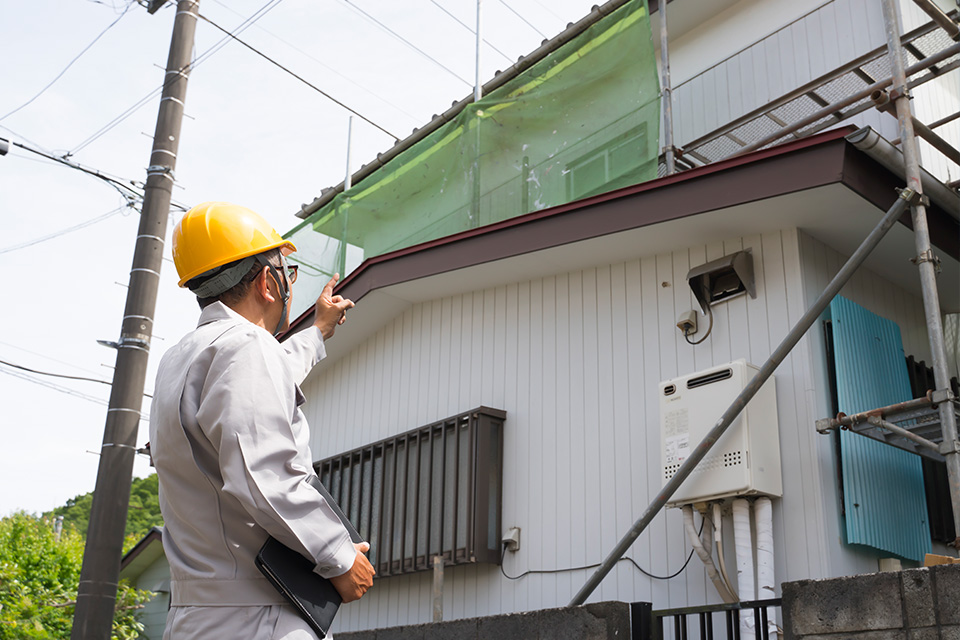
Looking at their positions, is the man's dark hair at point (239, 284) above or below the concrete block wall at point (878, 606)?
above

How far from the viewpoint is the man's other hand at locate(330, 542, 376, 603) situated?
A: 1953 millimetres

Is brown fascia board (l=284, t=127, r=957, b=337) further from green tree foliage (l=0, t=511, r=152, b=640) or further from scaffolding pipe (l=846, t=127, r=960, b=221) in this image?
green tree foliage (l=0, t=511, r=152, b=640)

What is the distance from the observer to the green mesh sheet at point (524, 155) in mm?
6480

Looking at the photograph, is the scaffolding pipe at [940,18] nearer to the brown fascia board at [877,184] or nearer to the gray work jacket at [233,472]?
the brown fascia board at [877,184]

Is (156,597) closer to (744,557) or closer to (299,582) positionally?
(744,557)

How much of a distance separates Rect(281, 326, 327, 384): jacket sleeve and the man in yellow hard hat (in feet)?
1.29

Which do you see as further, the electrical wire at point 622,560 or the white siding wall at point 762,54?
the white siding wall at point 762,54

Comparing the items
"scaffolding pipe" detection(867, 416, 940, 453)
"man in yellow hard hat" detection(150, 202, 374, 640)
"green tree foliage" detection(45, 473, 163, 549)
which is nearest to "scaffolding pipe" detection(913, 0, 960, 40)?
"scaffolding pipe" detection(867, 416, 940, 453)

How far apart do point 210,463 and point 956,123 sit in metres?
6.99

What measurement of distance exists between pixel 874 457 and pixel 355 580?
13.8ft

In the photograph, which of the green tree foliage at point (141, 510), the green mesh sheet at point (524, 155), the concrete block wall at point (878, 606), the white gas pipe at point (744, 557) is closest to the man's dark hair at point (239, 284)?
the concrete block wall at point (878, 606)

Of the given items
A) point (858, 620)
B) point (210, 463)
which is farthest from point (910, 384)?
A: point (210, 463)

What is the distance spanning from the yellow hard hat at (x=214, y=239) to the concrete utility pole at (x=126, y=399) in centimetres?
425

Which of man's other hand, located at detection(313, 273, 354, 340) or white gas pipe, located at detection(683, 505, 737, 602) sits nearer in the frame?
man's other hand, located at detection(313, 273, 354, 340)
